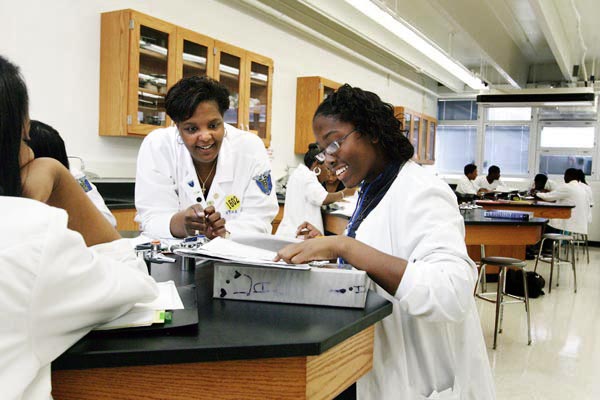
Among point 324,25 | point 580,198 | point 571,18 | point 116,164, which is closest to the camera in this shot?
point 116,164

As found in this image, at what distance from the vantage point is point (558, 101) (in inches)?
295

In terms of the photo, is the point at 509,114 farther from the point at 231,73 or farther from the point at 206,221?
the point at 206,221

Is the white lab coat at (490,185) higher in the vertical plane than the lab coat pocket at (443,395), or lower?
higher

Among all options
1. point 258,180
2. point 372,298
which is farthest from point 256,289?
point 258,180

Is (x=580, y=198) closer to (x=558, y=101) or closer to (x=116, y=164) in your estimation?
(x=558, y=101)

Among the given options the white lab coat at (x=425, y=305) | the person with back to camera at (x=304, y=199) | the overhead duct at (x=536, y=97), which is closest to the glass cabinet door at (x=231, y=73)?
the person with back to camera at (x=304, y=199)

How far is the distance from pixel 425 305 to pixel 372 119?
532mm

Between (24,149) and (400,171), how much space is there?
87 cm

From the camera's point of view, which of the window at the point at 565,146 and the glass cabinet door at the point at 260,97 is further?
the window at the point at 565,146

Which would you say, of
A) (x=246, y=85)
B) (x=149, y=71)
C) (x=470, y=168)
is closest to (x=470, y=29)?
(x=246, y=85)

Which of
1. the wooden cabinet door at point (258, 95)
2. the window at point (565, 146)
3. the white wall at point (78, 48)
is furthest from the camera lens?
the window at point (565, 146)

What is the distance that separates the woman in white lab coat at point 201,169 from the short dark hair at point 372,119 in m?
0.77

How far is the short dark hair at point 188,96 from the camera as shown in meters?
2.04

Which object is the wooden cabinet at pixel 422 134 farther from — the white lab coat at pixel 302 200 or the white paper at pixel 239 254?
the white paper at pixel 239 254
